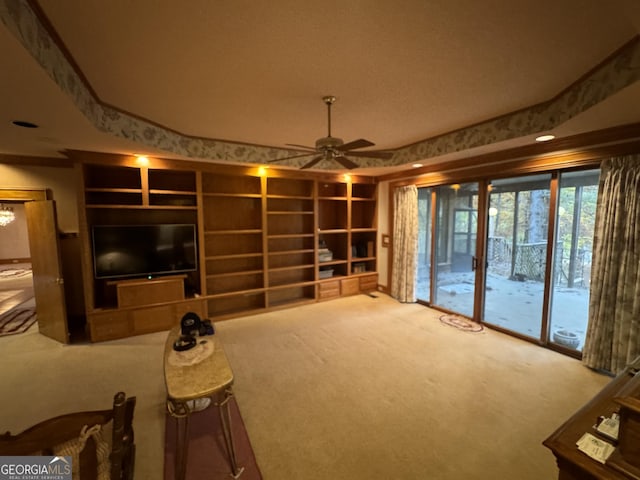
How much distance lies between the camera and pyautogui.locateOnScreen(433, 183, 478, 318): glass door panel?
4414mm

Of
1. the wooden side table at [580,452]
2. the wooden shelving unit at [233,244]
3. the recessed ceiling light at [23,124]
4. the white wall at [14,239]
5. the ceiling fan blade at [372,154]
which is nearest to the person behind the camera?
the wooden side table at [580,452]

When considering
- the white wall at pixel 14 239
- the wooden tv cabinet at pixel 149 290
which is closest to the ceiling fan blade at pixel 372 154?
the wooden tv cabinet at pixel 149 290

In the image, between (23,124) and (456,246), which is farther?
(456,246)

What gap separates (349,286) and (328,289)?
47 cm

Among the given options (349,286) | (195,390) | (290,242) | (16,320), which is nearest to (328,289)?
(349,286)

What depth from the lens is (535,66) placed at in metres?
2.00

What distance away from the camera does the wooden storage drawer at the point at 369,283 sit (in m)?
5.84

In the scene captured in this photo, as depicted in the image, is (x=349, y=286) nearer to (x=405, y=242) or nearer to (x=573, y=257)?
(x=405, y=242)

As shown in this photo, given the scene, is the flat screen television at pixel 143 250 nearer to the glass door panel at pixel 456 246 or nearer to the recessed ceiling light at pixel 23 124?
the recessed ceiling light at pixel 23 124

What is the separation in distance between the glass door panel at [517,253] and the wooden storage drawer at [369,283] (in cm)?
213

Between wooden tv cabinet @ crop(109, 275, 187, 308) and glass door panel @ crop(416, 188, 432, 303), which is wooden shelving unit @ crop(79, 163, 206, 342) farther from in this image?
glass door panel @ crop(416, 188, 432, 303)

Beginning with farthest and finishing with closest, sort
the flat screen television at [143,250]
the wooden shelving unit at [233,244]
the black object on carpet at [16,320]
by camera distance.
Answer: the wooden shelving unit at [233,244] < the black object on carpet at [16,320] < the flat screen television at [143,250]

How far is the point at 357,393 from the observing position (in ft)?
8.69

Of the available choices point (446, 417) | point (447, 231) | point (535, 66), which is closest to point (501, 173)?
point (447, 231)
